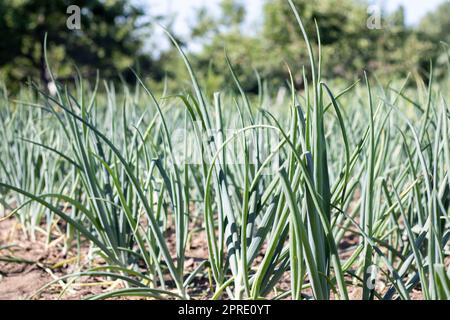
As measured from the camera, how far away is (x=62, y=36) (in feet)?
53.9

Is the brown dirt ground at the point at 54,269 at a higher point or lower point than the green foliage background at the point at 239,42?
lower

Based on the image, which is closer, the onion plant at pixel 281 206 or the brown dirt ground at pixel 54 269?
the onion plant at pixel 281 206

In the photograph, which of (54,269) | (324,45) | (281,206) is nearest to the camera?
(281,206)

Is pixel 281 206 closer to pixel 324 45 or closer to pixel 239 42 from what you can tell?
pixel 324 45

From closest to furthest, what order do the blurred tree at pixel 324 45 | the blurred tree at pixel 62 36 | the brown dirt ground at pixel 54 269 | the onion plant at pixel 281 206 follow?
the onion plant at pixel 281 206
the brown dirt ground at pixel 54 269
the blurred tree at pixel 324 45
the blurred tree at pixel 62 36

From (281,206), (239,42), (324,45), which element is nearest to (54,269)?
(281,206)

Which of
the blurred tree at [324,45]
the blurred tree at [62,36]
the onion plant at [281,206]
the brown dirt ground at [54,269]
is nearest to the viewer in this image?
the onion plant at [281,206]

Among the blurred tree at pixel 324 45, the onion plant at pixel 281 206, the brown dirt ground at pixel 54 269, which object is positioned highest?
the blurred tree at pixel 324 45

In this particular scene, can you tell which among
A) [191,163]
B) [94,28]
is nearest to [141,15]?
[94,28]

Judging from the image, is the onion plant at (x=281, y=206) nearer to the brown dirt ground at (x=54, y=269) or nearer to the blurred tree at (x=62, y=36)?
the brown dirt ground at (x=54, y=269)

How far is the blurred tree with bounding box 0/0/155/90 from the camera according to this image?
1516cm

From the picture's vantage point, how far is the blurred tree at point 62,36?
1516 centimetres

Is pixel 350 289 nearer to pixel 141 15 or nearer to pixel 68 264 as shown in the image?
pixel 68 264

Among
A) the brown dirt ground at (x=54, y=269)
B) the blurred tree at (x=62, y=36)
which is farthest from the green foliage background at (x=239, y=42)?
the brown dirt ground at (x=54, y=269)
